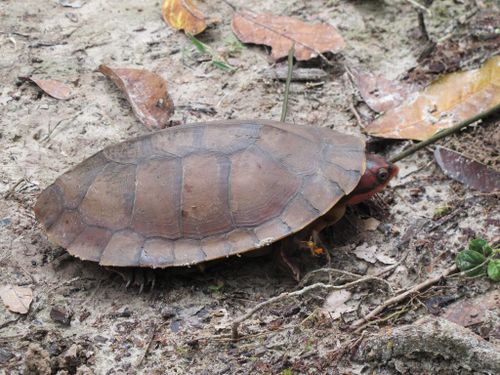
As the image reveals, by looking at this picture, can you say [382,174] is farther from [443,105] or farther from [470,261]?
[443,105]

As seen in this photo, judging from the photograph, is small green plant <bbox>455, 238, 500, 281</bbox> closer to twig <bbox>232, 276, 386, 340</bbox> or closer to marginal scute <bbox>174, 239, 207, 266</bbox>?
twig <bbox>232, 276, 386, 340</bbox>

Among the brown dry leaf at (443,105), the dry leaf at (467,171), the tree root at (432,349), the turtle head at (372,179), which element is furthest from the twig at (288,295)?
the brown dry leaf at (443,105)

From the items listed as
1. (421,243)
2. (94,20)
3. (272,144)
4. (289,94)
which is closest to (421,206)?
(421,243)

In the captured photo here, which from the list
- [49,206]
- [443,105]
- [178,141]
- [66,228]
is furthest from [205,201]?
[443,105]

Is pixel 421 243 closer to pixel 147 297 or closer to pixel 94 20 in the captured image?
pixel 147 297

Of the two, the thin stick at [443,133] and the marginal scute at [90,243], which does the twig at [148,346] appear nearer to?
the marginal scute at [90,243]
